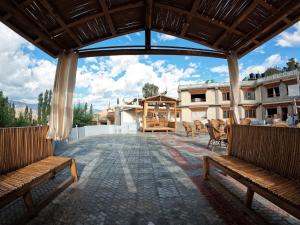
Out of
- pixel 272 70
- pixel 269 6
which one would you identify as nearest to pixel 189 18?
pixel 269 6

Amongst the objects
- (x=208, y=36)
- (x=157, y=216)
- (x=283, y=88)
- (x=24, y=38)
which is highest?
(x=283, y=88)

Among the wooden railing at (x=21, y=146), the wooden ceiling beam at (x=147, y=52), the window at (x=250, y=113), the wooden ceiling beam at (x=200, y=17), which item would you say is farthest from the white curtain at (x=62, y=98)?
the window at (x=250, y=113)

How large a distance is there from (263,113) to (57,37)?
2826 cm

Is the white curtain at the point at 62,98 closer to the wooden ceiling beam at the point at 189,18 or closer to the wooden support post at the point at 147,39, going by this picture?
the wooden support post at the point at 147,39

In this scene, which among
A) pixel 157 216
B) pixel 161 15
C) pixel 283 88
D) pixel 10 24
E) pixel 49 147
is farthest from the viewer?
pixel 283 88

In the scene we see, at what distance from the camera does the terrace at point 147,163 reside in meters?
2.59

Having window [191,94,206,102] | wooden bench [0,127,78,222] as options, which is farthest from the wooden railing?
window [191,94,206,102]

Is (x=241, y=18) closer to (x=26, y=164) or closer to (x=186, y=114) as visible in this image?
(x=26, y=164)

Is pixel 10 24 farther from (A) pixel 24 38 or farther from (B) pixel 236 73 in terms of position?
(B) pixel 236 73

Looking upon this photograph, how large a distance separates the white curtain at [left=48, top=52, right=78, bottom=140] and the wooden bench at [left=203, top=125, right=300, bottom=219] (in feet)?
10.2

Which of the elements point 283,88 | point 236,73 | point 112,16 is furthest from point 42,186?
point 283,88

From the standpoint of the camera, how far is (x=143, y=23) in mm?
4836

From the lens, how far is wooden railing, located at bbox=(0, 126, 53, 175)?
288 centimetres

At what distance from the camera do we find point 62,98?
14.0 ft
